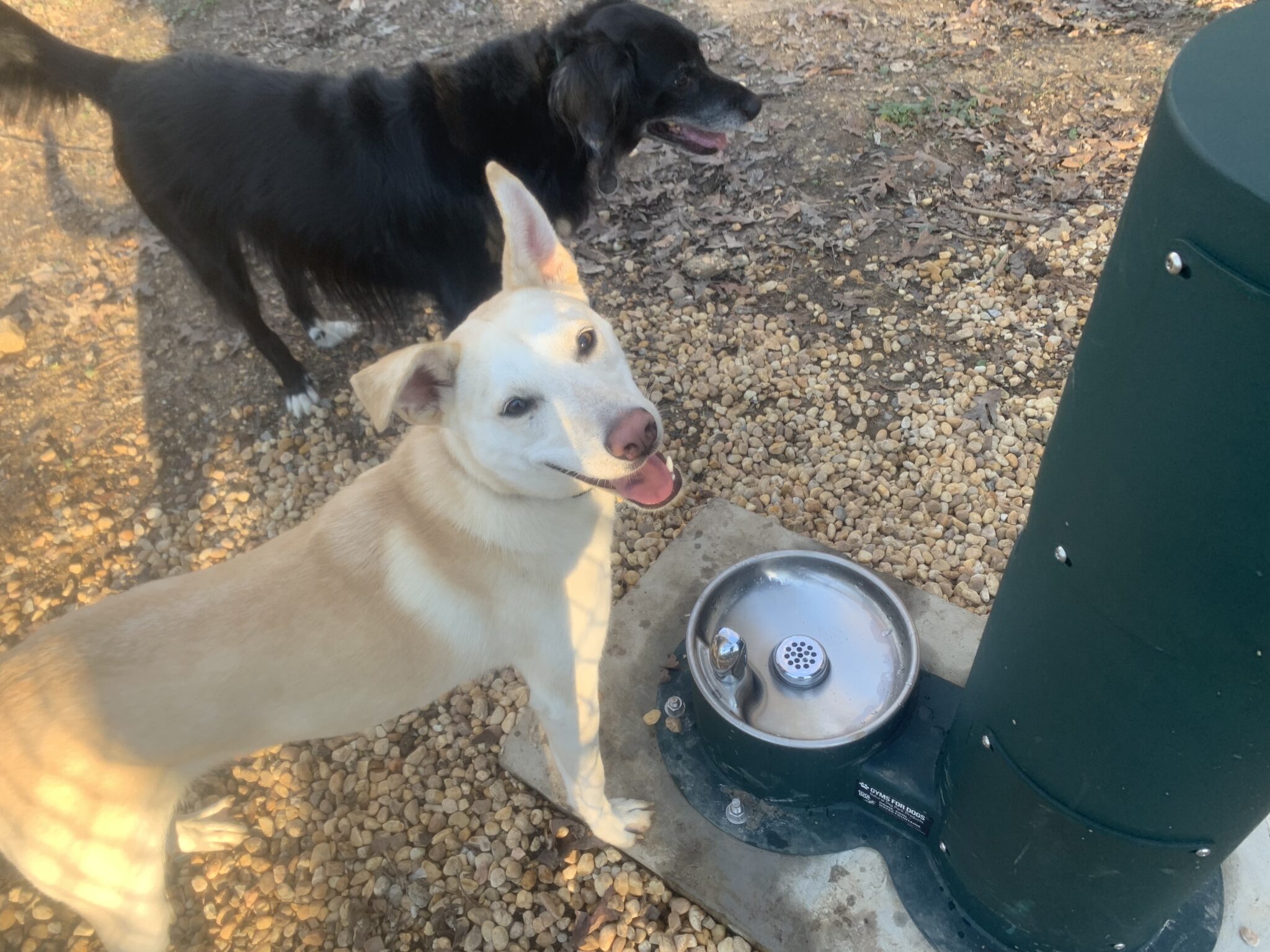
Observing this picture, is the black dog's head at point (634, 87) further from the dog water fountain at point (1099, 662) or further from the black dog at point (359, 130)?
the dog water fountain at point (1099, 662)

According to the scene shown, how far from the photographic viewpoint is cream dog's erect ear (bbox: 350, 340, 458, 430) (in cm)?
182

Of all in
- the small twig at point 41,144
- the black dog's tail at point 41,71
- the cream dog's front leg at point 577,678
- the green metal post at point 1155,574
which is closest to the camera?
the green metal post at point 1155,574

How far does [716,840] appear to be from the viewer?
8.55 ft

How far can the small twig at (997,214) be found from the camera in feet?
14.8

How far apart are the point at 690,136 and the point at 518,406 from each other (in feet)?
8.49

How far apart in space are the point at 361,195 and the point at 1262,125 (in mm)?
3259

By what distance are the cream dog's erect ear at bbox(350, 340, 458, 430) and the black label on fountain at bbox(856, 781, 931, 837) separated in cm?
165

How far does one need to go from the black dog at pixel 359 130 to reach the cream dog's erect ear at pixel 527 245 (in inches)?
50.9

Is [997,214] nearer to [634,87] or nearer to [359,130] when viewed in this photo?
[634,87]

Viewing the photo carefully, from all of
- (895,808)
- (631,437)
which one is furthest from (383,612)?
(895,808)

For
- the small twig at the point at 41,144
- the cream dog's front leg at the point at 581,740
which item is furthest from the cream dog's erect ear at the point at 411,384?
the small twig at the point at 41,144

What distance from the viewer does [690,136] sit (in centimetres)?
407

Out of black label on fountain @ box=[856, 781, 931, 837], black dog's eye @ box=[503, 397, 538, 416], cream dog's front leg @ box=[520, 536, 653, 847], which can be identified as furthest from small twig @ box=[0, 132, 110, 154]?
black label on fountain @ box=[856, 781, 931, 837]

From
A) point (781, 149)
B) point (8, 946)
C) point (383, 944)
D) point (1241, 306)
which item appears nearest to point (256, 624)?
point (383, 944)
